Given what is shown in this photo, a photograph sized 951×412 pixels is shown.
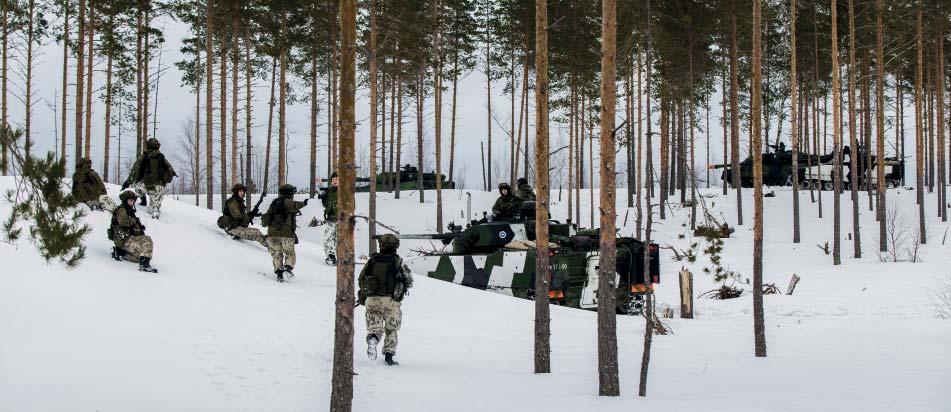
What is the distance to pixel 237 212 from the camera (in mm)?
17078

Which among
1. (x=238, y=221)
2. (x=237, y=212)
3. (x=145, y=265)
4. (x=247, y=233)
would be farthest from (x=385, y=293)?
(x=247, y=233)

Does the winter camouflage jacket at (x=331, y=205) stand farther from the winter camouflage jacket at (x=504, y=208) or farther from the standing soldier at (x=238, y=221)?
the winter camouflage jacket at (x=504, y=208)

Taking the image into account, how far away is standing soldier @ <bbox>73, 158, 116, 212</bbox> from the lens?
50.0 feet

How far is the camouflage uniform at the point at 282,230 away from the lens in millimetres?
15276

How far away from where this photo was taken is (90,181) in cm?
1552

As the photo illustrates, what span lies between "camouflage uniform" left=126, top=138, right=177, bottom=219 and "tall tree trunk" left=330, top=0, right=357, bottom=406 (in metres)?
9.62

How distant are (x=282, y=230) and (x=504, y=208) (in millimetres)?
5451

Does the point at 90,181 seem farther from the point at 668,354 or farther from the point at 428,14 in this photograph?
the point at 428,14

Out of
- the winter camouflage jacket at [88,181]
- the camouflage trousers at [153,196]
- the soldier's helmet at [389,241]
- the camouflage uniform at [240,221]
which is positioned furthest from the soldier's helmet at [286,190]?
the soldier's helmet at [389,241]

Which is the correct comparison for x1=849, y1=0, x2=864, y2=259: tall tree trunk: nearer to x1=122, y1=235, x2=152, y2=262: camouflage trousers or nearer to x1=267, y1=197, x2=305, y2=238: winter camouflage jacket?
x1=267, y1=197, x2=305, y2=238: winter camouflage jacket

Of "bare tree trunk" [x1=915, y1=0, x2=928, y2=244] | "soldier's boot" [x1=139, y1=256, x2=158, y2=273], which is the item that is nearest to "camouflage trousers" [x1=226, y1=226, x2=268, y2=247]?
"soldier's boot" [x1=139, y1=256, x2=158, y2=273]

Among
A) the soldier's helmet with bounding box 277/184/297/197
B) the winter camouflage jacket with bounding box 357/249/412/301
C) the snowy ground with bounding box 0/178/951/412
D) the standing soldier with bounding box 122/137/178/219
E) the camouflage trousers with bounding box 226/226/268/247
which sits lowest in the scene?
the snowy ground with bounding box 0/178/951/412

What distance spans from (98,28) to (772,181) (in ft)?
96.2

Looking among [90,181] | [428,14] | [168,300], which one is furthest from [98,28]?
[168,300]
